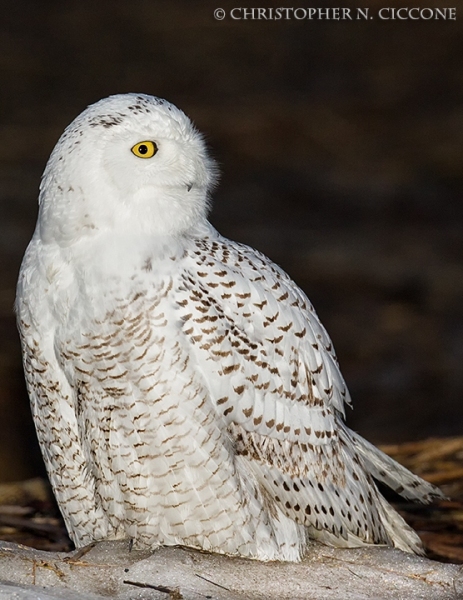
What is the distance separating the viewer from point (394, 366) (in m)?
9.30

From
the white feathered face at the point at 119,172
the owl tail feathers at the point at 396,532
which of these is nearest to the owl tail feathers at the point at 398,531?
the owl tail feathers at the point at 396,532

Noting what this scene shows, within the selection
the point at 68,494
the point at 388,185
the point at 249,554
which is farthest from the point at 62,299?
the point at 388,185

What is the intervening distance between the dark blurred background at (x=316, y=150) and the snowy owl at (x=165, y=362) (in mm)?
2897

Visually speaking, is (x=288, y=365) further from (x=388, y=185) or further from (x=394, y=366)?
(x=388, y=185)

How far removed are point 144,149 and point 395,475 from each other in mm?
1859

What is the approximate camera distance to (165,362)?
3.73m

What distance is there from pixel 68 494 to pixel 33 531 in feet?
3.39

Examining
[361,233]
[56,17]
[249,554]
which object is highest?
[56,17]

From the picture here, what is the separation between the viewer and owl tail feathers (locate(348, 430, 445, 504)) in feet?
15.0

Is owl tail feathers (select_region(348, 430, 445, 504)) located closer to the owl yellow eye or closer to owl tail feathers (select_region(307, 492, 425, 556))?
owl tail feathers (select_region(307, 492, 425, 556))

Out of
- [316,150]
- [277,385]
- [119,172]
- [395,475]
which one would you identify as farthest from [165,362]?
[316,150]

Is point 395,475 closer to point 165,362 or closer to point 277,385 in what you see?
point 277,385

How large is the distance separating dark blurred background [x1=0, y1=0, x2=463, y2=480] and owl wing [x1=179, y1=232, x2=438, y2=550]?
9.76ft

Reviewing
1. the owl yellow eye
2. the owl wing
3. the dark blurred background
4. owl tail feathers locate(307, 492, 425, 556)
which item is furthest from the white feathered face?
the dark blurred background
